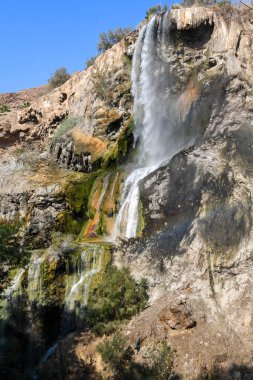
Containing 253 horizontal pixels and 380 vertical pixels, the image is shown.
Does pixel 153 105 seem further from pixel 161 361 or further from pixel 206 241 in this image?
pixel 161 361

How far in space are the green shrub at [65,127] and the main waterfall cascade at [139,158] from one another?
3.99 metres

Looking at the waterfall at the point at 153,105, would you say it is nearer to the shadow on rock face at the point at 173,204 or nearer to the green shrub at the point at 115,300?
the shadow on rock face at the point at 173,204

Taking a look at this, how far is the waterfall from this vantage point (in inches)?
866

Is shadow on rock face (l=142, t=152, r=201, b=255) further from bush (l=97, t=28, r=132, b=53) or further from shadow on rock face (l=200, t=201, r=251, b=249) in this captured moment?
bush (l=97, t=28, r=132, b=53)

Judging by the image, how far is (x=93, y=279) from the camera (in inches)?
631

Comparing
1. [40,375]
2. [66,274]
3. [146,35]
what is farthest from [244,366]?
[146,35]

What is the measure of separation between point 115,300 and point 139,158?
33.1ft

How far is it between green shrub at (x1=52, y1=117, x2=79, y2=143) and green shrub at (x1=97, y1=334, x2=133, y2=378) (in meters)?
16.5

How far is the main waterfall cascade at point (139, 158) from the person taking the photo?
54.5ft

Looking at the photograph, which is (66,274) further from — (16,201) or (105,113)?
(105,113)

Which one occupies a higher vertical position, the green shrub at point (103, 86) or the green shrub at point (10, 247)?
the green shrub at point (103, 86)

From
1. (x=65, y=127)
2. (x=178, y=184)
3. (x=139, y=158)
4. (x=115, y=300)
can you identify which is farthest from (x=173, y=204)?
(x=65, y=127)

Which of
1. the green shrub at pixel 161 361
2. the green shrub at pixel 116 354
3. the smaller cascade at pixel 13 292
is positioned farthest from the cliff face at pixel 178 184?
the smaller cascade at pixel 13 292

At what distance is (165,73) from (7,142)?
11989mm
